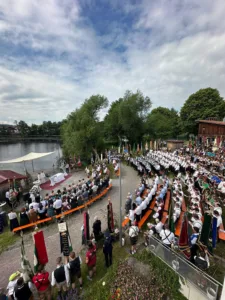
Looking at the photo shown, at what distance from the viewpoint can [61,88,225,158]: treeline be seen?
26547 millimetres

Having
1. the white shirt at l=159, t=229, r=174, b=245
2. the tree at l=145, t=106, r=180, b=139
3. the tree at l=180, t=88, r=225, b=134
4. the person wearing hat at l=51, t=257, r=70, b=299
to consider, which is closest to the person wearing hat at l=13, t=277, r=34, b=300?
the person wearing hat at l=51, t=257, r=70, b=299

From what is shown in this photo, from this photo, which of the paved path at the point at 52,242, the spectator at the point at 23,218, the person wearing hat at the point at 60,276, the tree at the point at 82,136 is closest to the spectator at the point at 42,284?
the person wearing hat at the point at 60,276

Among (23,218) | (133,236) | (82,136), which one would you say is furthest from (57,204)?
(82,136)

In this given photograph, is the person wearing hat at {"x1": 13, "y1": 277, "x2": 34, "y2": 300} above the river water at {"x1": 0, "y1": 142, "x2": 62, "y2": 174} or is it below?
above

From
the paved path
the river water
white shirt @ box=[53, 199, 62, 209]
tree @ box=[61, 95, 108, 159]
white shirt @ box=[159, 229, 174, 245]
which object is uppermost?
tree @ box=[61, 95, 108, 159]

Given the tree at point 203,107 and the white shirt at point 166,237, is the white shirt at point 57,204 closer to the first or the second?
the white shirt at point 166,237

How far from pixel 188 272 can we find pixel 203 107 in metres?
37.6

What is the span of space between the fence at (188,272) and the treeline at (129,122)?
2199cm

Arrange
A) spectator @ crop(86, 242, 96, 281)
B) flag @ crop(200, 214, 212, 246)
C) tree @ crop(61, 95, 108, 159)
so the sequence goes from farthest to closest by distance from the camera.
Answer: tree @ crop(61, 95, 108, 159)
flag @ crop(200, 214, 212, 246)
spectator @ crop(86, 242, 96, 281)

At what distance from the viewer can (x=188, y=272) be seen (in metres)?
4.37

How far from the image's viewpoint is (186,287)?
4.56 metres

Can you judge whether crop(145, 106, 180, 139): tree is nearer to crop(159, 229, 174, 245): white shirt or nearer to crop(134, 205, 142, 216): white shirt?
crop(134, 205, 142, 216): white shirt

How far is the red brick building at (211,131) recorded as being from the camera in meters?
26.2

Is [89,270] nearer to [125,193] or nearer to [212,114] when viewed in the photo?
[125,193]
